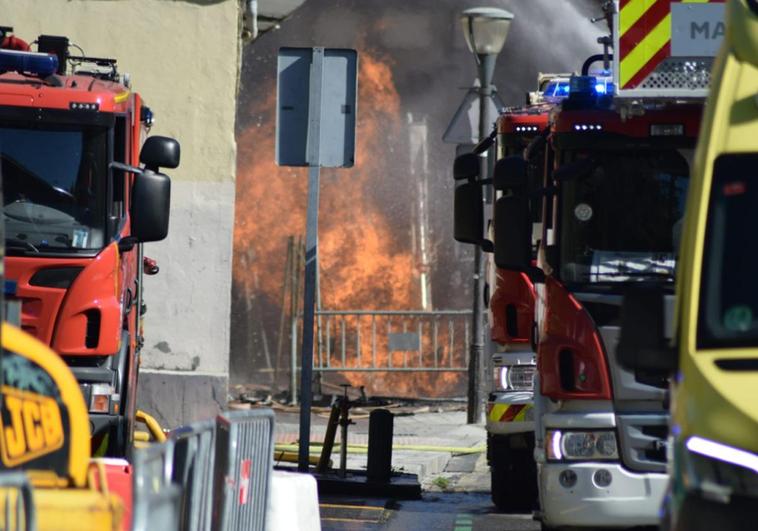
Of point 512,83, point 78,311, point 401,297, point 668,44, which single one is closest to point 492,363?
point 78,311

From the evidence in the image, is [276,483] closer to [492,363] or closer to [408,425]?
[492,363]

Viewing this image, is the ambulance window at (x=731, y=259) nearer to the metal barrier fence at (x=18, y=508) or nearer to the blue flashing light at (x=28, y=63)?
the metal barrier fence at (x=18, y=508)

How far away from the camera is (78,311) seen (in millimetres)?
11234

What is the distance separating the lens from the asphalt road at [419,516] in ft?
39.2

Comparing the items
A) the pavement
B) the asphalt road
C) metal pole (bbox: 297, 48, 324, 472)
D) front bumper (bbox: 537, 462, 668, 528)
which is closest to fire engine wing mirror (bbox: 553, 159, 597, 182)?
front bumper (bbox: 537, 462, 668, 528)

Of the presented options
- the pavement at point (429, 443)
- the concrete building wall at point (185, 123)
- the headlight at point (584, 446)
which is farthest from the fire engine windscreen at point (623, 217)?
the concrete building wall at point (185, 123)

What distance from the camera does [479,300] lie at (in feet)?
61.2

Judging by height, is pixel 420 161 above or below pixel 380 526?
above

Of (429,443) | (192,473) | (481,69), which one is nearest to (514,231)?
(192,473)

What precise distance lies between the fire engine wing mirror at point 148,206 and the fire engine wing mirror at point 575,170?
2964 millimetres

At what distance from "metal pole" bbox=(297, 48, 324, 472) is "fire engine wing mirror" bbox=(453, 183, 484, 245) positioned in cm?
283

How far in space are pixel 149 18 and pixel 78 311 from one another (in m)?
6.75

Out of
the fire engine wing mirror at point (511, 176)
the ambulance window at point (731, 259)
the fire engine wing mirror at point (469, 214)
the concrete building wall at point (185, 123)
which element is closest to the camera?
the ambulance window at point (731, 259)

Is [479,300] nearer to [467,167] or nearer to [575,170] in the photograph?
[467,167]
